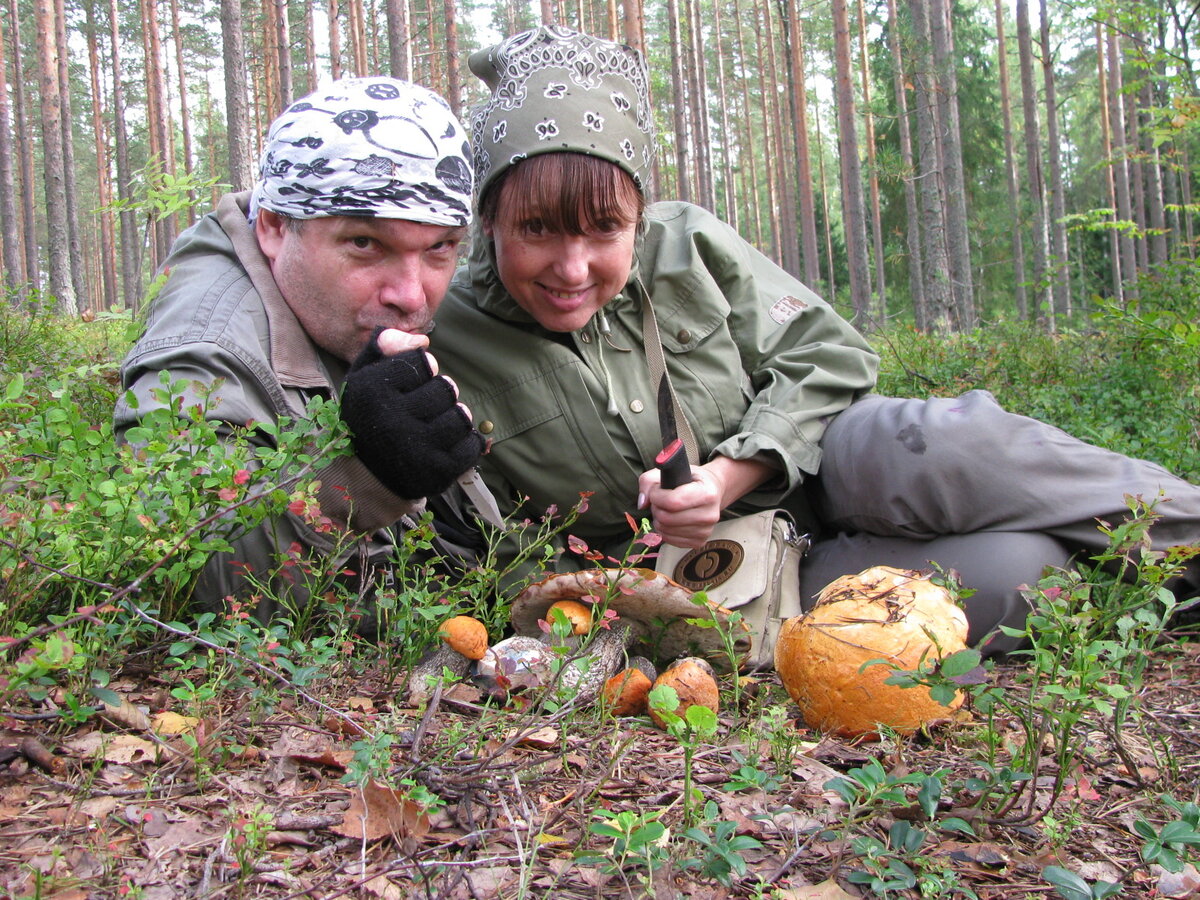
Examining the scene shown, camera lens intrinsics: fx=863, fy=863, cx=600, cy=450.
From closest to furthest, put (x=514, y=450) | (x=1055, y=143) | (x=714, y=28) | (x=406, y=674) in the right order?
(x=406, y=674), (x=514, y=450), (x=1055, y=143), (x=714, y=28)

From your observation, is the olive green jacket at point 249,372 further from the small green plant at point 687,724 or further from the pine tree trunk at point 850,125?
the pine tree trunk at point 850,125

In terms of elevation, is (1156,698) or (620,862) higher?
(620,862)

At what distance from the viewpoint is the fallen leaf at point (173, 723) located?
1590mm

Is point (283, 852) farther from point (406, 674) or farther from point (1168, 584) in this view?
point (1168, 584)

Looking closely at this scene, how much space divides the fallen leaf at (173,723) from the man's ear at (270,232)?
137cm

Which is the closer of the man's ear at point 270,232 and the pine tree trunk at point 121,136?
the man's ear at point 270,232

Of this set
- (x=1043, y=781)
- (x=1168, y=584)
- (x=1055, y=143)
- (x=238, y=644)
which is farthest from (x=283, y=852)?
(x=1055, y=143)

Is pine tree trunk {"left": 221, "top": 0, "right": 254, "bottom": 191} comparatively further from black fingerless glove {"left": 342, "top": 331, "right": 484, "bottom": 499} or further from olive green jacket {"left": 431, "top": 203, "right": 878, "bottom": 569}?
black fingerless glove {"left": 342, "top": 331, "right": 484, "bottom": 499}

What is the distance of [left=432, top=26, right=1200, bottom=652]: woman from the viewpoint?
2.54 m

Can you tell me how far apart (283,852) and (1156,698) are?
2.18 metres

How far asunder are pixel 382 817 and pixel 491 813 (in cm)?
19

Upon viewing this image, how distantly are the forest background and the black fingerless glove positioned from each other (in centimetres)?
869

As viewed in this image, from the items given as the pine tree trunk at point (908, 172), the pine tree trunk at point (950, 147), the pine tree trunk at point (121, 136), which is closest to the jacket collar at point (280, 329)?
the pine tree trunk at point (950, 147)

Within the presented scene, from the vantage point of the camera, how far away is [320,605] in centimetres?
222
